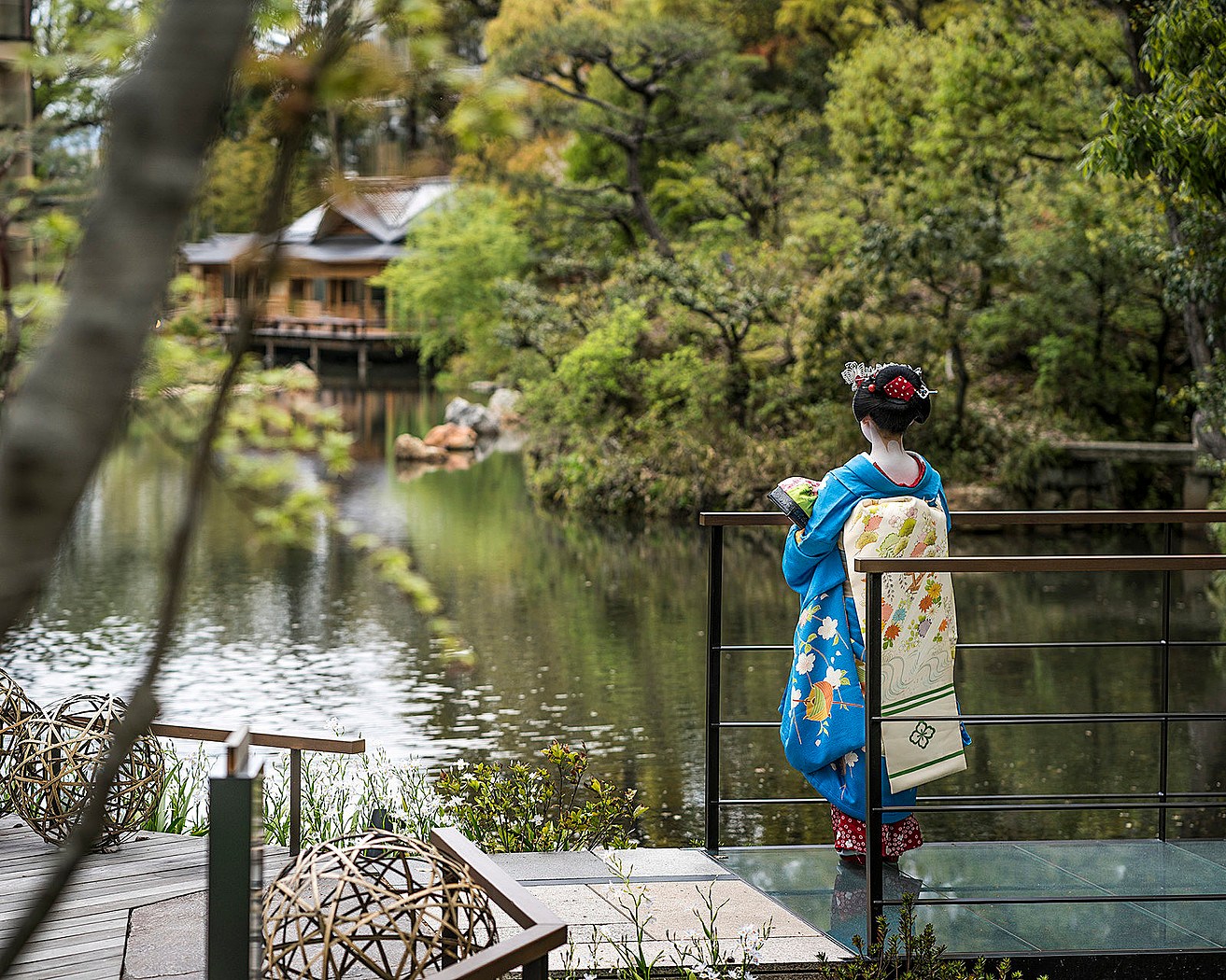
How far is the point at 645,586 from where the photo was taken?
1227 centimetres

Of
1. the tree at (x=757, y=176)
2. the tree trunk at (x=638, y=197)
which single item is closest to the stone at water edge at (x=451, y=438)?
the tree trunk at (x=638, y=197)

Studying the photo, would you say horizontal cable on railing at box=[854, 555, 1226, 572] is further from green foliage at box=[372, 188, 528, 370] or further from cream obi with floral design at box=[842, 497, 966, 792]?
green foliage at box=[372, 188, 528, 370]

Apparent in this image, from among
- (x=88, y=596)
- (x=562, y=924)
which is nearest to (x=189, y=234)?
(x=562, y=924)

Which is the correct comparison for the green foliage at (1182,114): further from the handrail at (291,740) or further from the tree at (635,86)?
the tree at (635,86)

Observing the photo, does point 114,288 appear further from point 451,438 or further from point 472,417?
point 472,417

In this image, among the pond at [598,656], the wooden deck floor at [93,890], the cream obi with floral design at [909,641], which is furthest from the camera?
the pond at [598,656]

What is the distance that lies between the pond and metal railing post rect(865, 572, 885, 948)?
9.48 ft

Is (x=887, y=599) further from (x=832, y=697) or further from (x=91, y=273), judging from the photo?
(x=91, y=273)

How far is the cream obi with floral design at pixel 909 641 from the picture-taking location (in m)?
3.65

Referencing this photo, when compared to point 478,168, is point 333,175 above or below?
below

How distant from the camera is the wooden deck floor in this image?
319 cm

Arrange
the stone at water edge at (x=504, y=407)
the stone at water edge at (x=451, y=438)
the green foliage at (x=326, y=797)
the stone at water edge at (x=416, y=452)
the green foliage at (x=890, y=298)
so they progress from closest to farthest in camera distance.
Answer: the green foliage at (x=326, y=797) → the green foliage at (x=890, y=298) → the stone at water edge at (x=416, y=452) → the stone at water edge at (x=451, y=438) → the stone at water edge at (x=504, y=407)

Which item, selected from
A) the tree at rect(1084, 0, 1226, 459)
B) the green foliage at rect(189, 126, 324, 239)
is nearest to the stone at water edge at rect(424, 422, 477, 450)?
the tree at rect(1084, 0, 1226, 459)

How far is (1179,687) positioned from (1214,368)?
2.92 meters
